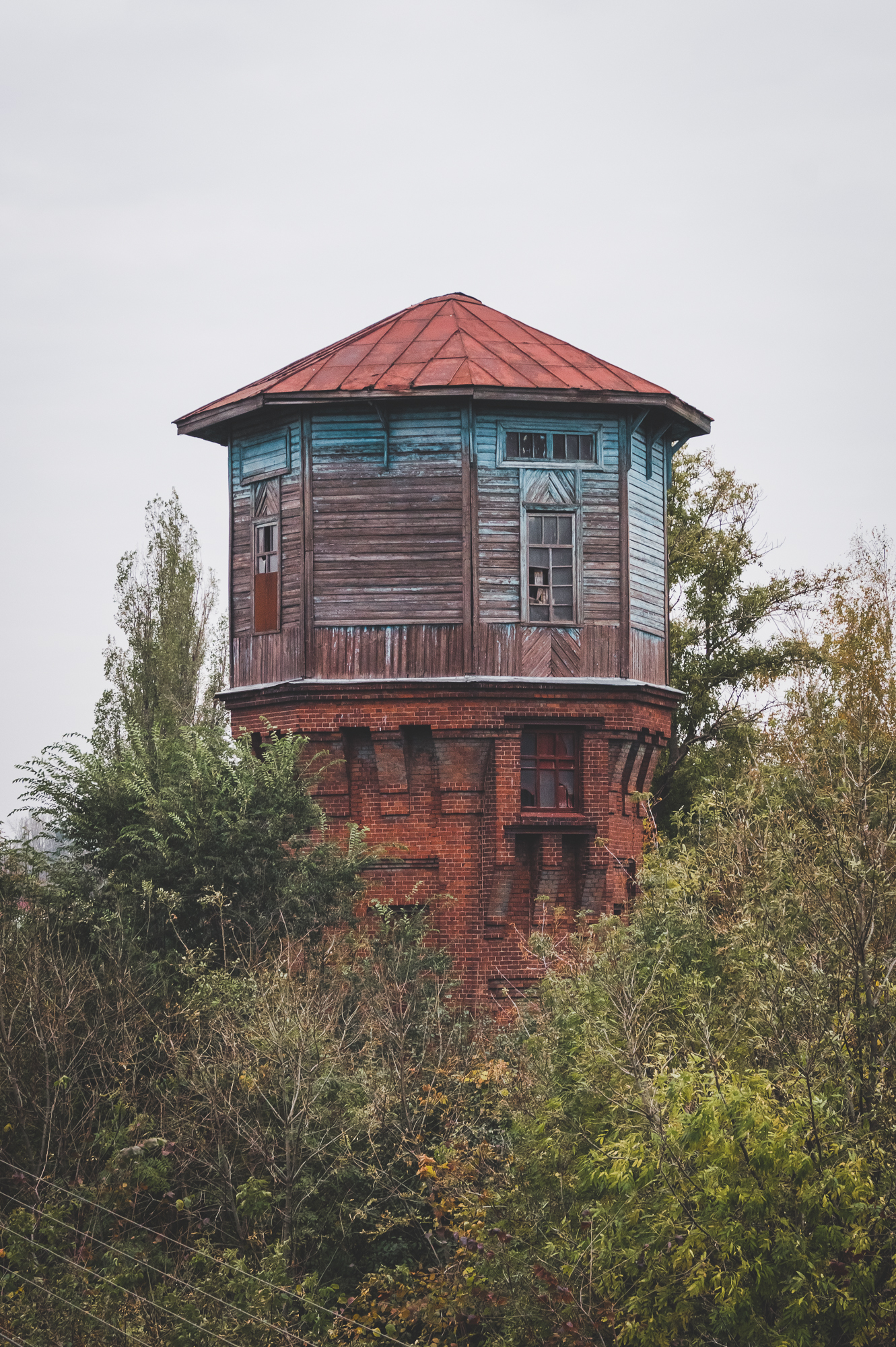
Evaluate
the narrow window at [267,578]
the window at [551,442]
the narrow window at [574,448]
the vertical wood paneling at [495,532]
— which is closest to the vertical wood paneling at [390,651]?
the vertical wood paneling at [495,532]

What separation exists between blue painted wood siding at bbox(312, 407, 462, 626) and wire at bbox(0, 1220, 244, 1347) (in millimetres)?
9597

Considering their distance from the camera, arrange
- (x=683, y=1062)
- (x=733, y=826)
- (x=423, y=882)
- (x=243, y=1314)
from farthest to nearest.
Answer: (x=423, y=882), (x=733, y=826), (x=243, y=1314), (x=683, y=1062)

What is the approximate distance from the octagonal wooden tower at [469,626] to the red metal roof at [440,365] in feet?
0.24

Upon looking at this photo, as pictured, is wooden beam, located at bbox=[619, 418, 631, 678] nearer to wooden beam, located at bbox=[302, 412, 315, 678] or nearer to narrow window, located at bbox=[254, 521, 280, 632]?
wooden beam, located at bbox=[302, 412, 315, 678]

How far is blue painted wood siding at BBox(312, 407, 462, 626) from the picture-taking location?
22.5m

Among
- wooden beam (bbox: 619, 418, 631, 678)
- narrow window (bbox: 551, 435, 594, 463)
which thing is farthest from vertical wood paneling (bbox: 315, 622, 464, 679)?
narrow window (bbox: 551, 435, 594, 463)

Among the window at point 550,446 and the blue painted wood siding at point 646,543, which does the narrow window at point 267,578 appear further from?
the blue painted wood siding at point 646,543

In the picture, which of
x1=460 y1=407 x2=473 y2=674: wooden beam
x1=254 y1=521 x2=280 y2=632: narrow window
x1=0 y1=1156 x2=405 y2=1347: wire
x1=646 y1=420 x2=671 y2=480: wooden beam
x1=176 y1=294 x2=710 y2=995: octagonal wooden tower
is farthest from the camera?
x1=646 y1=420 x2=671 y2=480: wooden beam

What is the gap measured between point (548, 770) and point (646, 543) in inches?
146

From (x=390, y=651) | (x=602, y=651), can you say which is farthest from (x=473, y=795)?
(x=602, y=651)

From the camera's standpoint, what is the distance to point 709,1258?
991 cm

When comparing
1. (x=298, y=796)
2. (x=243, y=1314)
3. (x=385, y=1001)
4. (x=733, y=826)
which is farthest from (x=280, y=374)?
(x=243, y=1314)

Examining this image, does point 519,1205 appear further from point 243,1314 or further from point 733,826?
point 733,826

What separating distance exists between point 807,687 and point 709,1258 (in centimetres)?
2291
